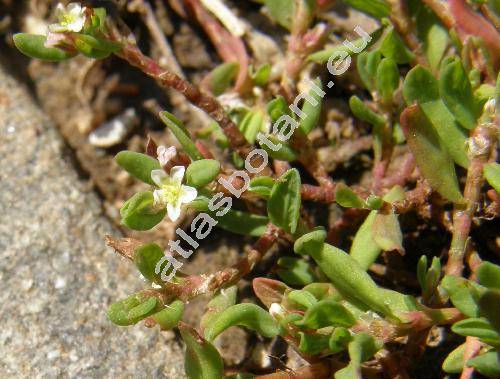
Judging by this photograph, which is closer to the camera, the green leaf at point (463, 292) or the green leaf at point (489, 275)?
the green leaf at point (489, 275)

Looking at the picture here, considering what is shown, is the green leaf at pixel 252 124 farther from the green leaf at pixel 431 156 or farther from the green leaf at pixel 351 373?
the green leaf at pixel 351 373

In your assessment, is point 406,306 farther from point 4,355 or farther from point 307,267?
point 4,355

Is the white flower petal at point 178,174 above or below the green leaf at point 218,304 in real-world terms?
above

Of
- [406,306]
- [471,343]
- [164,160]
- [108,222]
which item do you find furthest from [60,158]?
[471,343]

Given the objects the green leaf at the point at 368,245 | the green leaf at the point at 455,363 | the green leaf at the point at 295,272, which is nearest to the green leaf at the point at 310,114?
the green leaf at the point at 368,245

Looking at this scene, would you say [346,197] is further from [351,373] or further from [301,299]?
[351,373]
